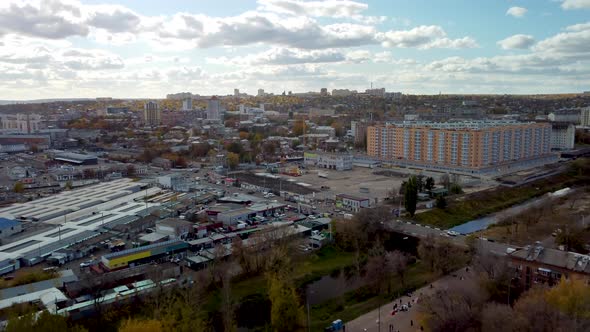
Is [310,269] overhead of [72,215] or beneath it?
beneath

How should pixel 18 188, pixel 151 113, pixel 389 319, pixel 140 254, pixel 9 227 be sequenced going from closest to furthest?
1. pixel 389 319
2. pixel 140 254
3. pixel 9 227
4. pixel 18 188
5. pixel 151 113

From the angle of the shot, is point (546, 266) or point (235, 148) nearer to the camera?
point (546, 266)

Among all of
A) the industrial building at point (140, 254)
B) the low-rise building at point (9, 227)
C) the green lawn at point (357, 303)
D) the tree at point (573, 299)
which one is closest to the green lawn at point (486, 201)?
the green lawn at point (357, 303)

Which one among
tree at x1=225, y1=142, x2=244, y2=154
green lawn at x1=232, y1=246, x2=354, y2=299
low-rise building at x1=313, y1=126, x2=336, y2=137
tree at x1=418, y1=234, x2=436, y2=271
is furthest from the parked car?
Result: low-rise building at x1=313, y1=126, x2=336, y2=137

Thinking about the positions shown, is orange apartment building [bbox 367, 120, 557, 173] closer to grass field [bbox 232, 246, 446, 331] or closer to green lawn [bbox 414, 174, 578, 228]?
green lawn [bbox 414, 174, 578, 228]

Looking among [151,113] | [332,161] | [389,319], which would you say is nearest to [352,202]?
[389,319]

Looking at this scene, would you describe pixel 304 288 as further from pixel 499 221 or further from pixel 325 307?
pixel 499 221

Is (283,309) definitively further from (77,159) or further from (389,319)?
(77,159)

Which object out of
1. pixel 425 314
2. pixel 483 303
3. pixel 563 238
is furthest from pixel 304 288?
pixel 563 238

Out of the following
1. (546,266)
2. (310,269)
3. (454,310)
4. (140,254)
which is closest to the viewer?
(454,310)
